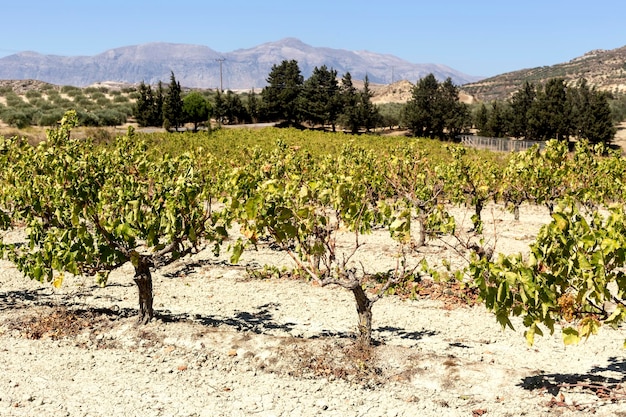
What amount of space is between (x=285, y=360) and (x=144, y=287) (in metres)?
3.13

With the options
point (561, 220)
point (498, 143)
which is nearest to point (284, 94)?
point (498, 143)

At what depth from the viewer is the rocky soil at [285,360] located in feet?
24.8

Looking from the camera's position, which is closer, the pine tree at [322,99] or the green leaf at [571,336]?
the green leaf at [571,336]

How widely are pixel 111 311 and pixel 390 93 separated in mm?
137051

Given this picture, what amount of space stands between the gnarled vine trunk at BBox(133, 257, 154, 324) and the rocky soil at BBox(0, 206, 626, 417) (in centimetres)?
21

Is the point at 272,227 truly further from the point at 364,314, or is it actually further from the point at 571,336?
the point at 571,336

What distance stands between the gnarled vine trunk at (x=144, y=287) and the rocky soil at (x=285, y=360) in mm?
209

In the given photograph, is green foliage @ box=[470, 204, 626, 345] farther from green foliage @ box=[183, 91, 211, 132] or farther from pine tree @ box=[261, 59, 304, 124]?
pine tree @ box=[261, 59, 304, 124]

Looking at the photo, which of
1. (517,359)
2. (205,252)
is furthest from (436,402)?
(205,252)

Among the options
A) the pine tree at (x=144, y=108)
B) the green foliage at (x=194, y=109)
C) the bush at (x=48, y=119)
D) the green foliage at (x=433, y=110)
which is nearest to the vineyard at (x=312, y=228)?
the green foliage at (x=433, y=110)

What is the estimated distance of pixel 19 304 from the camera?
1196 cm

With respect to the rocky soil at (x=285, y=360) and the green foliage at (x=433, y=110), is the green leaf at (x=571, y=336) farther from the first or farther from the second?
the green foliage at (x=433, y=110)

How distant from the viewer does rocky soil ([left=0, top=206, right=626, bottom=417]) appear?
7555mm

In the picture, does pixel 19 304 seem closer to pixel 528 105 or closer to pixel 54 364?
pixel 54 364
